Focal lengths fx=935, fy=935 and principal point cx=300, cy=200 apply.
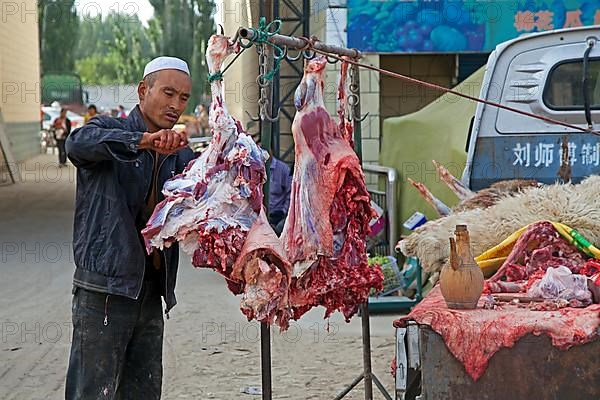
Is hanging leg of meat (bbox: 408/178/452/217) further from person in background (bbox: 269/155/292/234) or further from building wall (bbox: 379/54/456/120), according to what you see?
building wall (bbox: 379/54/456/120)

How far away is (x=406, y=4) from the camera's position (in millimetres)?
11547

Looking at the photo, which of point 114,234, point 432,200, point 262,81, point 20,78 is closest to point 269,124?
point 262,81

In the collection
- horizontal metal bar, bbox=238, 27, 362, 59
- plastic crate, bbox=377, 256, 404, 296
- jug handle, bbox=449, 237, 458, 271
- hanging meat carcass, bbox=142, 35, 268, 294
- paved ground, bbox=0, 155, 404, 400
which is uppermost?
horizontal metal bar, bbox=238, 27, 362, 59

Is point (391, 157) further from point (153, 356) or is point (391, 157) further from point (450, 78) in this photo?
point (153, 356)

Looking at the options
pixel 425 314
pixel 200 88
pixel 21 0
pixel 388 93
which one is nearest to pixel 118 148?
pixel 425 314

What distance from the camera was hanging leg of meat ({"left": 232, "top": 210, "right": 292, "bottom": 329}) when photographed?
12.0 feet

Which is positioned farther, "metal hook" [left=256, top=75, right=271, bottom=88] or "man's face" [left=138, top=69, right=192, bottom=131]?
"metal hook" [left=256, top=75, right=271, bottom=88]

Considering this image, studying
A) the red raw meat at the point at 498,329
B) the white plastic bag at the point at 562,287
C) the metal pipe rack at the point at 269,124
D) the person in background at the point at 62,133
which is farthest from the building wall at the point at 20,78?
the red raw meat at the point at 498,329

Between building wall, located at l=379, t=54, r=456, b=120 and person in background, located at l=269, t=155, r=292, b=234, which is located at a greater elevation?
building wall, located at l=379, t=54, r=456, b=120

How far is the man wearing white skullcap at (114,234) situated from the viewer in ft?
12.2

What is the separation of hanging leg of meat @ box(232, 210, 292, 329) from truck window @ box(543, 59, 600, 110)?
3707 millimetres

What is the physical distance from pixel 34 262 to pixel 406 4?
5.47 meters

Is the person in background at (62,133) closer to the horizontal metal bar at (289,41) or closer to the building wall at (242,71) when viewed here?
the building wall at (242,71)

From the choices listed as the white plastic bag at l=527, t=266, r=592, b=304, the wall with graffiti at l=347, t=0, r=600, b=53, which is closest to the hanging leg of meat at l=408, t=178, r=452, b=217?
the white plastic bag at l=527, t=266, r=592, b=304
